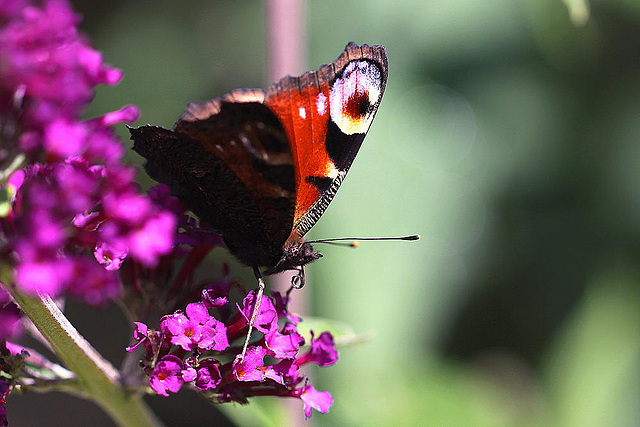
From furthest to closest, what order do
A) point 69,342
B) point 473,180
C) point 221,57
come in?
point 221,57 < point 473,180 < point 69,342

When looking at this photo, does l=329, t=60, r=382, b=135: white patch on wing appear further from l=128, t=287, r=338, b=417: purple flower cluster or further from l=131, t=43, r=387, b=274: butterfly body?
l=128, t=287, r=338, b=417: purple flower cluster

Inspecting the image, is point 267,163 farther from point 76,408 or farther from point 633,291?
point 76,408

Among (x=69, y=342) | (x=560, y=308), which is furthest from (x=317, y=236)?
(x=69, y=342)

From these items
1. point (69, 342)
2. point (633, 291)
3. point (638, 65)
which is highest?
point (638, 65)

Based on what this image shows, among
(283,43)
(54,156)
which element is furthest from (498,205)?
(54,156)

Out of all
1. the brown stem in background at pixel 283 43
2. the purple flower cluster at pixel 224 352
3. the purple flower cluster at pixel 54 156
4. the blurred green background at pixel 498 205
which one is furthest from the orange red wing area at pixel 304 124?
the blurred green background at pixel 498 205

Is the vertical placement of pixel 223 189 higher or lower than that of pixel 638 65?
lower

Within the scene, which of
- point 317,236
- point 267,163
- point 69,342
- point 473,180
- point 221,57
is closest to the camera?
point 69,342
